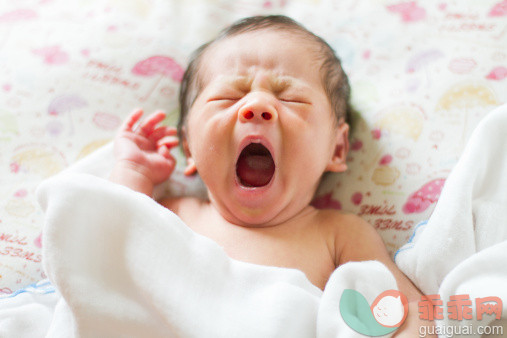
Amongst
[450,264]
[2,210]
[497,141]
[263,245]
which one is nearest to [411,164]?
[497,141]

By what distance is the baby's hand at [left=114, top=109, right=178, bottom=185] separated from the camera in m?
1.32

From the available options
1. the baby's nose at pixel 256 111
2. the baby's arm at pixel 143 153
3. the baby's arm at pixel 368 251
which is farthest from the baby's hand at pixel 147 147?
the baby's arm at pixel 368 251

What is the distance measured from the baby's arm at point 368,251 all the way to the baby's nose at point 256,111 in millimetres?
332

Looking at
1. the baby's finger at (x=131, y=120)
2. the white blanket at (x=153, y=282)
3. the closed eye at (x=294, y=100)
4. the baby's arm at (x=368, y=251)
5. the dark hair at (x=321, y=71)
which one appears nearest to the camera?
the white blanket at (x=153, y=282)

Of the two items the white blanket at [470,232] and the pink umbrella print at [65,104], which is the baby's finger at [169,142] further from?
the white blanket at [470,232]

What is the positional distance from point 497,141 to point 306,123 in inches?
16.0

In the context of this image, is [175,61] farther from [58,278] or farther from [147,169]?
[58,278]

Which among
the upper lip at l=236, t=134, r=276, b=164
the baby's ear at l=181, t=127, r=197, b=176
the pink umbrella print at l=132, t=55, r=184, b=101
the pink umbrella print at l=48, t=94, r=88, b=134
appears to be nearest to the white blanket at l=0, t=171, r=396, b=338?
the upper lip at l=236, t=134, r=276, b=164

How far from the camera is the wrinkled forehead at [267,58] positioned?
1.19 metres

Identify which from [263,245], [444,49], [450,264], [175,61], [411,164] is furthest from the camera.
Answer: [175,61]

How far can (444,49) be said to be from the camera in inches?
54.7

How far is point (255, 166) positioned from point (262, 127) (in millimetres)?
144

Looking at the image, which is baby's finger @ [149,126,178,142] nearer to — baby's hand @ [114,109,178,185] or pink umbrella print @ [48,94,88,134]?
baby's hand @ [114,109,178,185]

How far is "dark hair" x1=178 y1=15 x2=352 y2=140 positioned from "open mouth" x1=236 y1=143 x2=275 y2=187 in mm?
200
